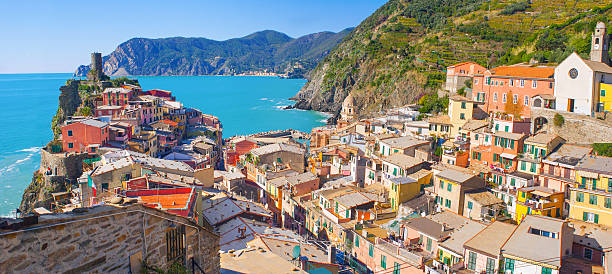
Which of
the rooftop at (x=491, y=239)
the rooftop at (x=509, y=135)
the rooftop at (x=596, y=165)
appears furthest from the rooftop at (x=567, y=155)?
the rooftop at (x=491, y=239)

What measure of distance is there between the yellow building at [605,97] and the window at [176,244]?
1194 inches

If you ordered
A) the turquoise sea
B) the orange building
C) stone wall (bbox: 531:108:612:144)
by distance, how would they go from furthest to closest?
the turquoise sea → the orange building → stone wall (bbox: 531:108:612:144)

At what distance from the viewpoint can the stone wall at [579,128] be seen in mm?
27453

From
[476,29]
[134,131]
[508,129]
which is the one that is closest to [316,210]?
[508,129]

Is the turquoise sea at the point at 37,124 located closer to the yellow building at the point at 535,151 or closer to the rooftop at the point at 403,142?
the rooftop at the point at 403,142

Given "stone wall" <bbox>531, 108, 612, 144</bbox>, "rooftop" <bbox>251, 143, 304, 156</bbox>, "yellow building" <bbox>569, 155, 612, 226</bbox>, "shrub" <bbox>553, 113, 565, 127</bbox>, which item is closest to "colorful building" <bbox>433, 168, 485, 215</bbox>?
"yellow building" <bbox>569, 155, 612, 226</bbox>

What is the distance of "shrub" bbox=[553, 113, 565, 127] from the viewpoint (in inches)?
1162

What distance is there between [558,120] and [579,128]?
135 centimetres

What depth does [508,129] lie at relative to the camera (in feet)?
95.8

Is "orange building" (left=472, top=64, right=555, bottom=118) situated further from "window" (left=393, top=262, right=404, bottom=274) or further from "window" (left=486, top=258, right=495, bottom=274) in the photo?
"window" (left=393, top=262, right=404, bottom=274)

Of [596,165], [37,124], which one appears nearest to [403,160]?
[596,165]

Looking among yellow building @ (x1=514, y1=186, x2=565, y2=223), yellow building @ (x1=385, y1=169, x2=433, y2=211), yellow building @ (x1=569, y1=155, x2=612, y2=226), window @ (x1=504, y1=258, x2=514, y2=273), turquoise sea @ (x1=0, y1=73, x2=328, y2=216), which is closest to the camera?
window @ (x1=504, y1=258, x2=514, y2=273)

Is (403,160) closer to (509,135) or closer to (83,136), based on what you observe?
(509,135)

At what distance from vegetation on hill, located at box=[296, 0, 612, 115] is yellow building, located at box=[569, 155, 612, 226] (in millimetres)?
19084
